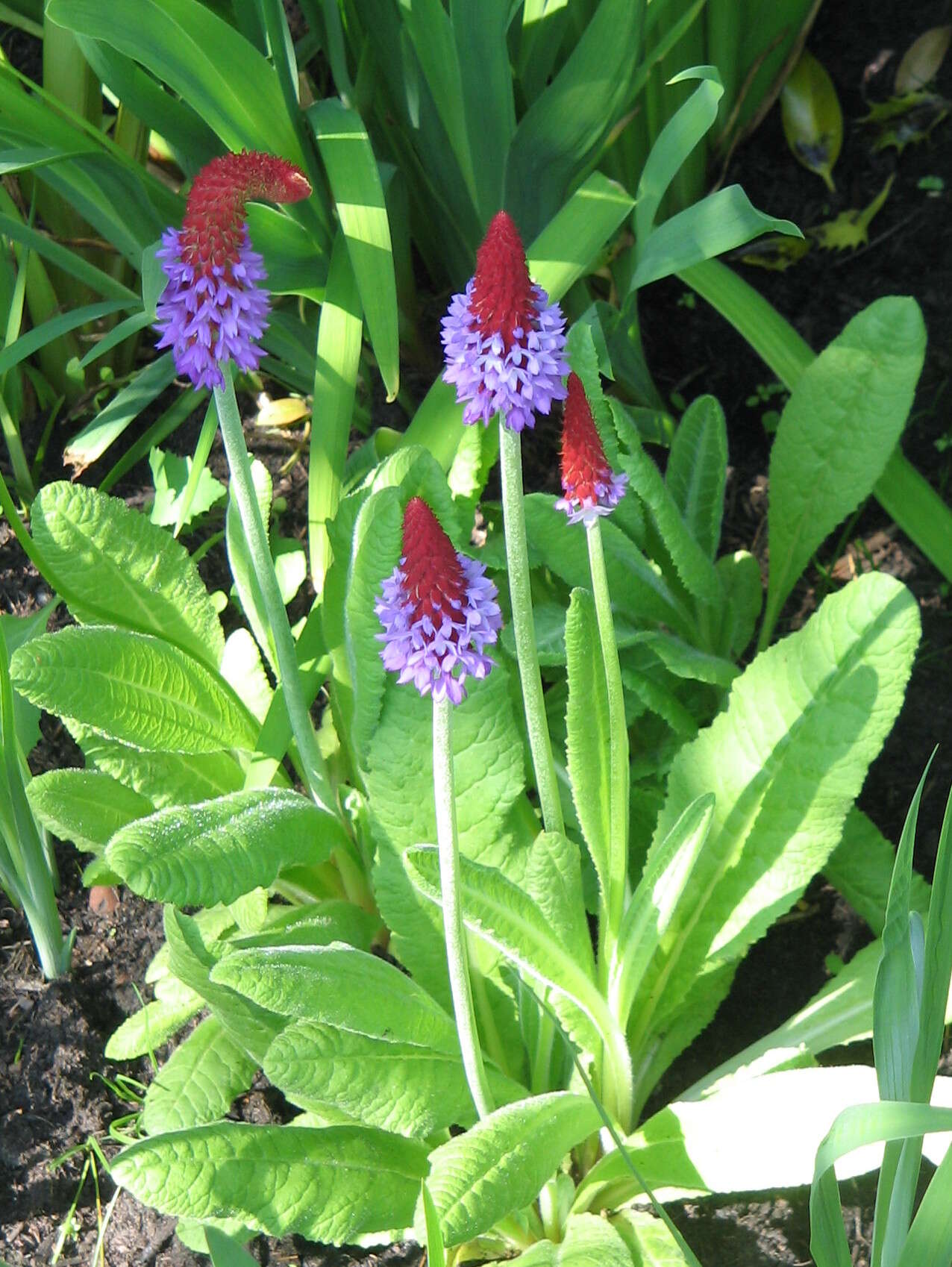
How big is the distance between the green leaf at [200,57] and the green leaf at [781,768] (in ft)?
3.73

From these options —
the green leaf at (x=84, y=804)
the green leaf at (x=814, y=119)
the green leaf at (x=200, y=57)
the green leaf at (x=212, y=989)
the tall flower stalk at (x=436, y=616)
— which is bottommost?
the green leaf at (x=212, y=989)

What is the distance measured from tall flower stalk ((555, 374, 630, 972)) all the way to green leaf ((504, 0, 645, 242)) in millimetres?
826

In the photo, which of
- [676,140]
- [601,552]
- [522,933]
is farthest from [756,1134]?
[676,140]

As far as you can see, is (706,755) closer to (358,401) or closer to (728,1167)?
(728,1167)

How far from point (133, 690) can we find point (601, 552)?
28.8 inches

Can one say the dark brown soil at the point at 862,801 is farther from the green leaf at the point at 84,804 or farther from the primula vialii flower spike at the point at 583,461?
the primula vialii flower spike at the point at 583,461

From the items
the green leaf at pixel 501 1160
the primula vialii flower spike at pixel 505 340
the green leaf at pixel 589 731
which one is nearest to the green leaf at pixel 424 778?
the green leaf at pixel 589 731

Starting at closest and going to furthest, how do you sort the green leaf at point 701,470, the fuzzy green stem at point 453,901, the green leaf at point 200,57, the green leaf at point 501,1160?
the fuzzy green stem at point 453,901 < the green leaf at point 501,1160 < the green leaf at point 200,57 < the green leaf at point 701,470

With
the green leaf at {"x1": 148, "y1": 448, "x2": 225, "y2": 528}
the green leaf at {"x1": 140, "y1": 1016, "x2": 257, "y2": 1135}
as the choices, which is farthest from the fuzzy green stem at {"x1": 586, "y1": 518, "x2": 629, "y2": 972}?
the green leaf at {"x1": 148, "y1": 448, "x2": 225, "y2": 528}

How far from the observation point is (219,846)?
1530 mm

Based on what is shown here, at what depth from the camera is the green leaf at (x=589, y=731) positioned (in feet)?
5.26

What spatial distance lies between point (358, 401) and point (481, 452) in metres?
0.73

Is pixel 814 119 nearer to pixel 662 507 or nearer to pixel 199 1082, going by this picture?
pixel 662 507

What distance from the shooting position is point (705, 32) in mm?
2561
